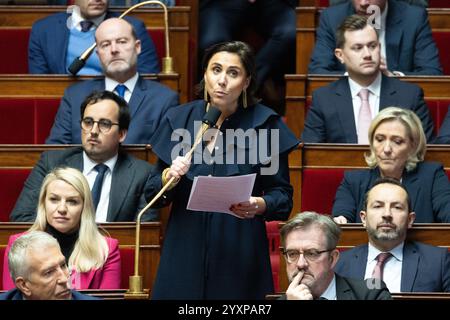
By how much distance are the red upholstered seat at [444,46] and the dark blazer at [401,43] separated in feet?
0.63

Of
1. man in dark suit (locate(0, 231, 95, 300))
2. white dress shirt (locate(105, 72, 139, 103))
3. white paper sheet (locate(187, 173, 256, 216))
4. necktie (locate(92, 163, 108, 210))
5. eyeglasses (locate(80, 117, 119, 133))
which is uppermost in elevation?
white dress shirt (locate(105, 72, 139, 103))

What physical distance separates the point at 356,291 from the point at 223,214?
0.40 meters

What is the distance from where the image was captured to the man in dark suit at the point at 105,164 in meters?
3.57

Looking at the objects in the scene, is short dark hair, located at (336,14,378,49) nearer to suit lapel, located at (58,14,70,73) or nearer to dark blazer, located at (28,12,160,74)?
dark blazer, located at (28,12,160,74)

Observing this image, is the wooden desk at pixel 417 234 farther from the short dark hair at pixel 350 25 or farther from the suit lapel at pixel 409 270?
the short dark hair at pixel 350 25

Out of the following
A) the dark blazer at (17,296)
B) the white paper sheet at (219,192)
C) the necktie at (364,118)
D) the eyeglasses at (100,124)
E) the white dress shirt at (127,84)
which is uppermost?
the white dress shirt at (127,84)

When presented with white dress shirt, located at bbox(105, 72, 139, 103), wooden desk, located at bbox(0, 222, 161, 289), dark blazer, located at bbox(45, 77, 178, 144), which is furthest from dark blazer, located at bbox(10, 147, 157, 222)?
white dress shirt, located at bbox(105, 72, 139, 103)

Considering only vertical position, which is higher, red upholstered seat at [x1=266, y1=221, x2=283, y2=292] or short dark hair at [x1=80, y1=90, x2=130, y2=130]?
short dark hair at [x1=80, y1=90, x2=130, y2=130]

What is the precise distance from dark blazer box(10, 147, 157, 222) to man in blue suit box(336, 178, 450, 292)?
542mm

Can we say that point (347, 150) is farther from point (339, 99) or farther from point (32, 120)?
point (32, 120)

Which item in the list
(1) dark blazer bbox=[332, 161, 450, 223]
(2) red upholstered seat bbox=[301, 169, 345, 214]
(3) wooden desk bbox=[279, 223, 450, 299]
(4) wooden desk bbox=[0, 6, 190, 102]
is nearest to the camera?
(3) wooden desk bbox=[279, 223, 450, 299]

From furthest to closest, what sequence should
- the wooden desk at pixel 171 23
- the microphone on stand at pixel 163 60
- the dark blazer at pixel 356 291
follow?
the wooden desk at pixel 171 23
the microphone on stand at pixel 163 60
the dark blazer at pixel 356 291

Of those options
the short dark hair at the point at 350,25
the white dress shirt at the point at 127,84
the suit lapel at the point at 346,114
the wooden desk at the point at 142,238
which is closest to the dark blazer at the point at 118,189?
the wooden desk at the point at 142,238

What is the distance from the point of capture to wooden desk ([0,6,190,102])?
4438mm
